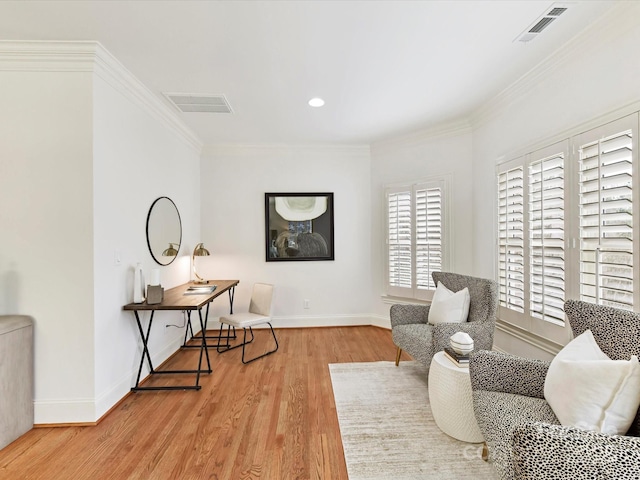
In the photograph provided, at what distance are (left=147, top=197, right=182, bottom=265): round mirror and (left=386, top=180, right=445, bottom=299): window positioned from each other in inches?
107

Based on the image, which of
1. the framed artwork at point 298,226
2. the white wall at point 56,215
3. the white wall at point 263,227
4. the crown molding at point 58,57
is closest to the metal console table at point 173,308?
the white wall at point 56,215

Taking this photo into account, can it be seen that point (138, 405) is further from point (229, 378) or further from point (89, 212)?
point (89, 212)

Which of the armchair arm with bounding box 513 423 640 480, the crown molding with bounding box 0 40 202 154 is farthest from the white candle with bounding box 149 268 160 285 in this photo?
the armchair arm with bounding box 513 423 640 480

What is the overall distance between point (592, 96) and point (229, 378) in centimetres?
362

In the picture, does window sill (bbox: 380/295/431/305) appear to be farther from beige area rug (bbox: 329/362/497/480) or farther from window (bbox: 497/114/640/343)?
beige area rug (bbox: 329/362/497/480)

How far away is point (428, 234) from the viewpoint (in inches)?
155

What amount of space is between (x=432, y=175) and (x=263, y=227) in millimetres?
2387

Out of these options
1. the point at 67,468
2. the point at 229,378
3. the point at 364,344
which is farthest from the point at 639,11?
the point at 67,468

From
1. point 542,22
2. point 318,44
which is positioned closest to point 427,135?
point 542,22

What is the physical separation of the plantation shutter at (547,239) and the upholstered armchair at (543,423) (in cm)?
96

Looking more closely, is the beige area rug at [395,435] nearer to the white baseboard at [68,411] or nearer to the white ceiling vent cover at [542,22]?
the white baseboard at [68,411]

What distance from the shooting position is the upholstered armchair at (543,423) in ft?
2.89

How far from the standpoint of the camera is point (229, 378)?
2.92m

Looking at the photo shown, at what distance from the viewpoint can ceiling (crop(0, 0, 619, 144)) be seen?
185 centimetres
